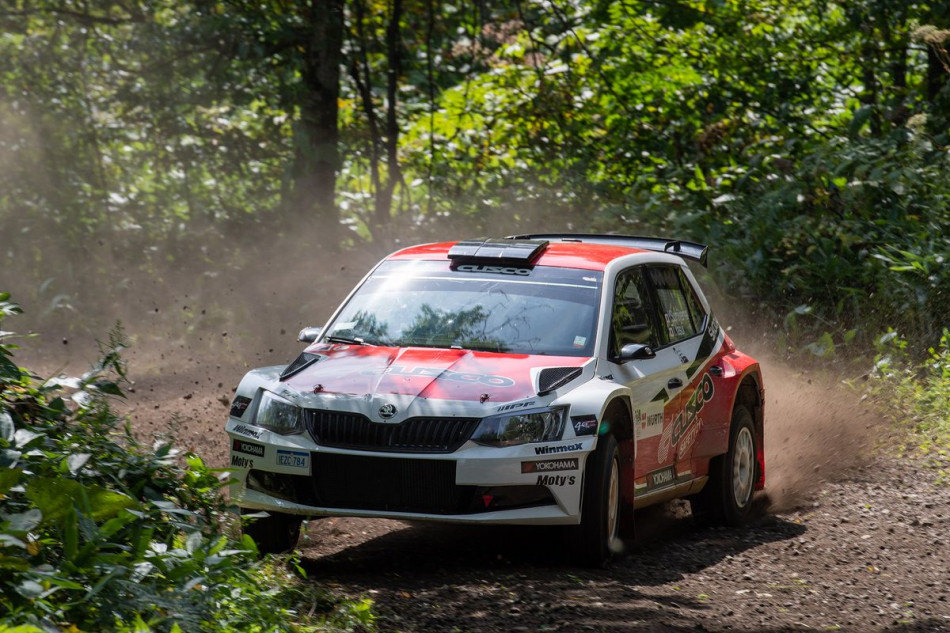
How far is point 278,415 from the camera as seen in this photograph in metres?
6.88

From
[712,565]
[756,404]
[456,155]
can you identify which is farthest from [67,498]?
[456,155]

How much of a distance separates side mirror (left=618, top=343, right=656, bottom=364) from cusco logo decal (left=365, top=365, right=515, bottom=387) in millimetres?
904

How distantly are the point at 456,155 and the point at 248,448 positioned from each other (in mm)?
12429

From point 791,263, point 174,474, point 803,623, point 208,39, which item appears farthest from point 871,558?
point 208,39

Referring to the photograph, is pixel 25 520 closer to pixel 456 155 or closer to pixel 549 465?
pixel 549 465

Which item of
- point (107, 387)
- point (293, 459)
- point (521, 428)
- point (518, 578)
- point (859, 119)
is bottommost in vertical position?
point (518, 578)

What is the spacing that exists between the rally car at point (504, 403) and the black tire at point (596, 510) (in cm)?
1

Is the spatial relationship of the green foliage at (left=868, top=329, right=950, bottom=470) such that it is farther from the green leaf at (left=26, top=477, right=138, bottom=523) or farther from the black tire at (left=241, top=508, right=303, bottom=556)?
the green leaf at (left=26, top=477, right=138, bottom=523)

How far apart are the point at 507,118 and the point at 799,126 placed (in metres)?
4.17

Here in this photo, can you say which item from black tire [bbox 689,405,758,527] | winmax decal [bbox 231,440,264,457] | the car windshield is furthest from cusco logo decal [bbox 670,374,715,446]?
winmax decal [bbox 231,440,264,457]

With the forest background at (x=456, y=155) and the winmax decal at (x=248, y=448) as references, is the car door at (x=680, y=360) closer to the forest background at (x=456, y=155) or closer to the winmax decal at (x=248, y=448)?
the winmax decal at (x=248, y=448)

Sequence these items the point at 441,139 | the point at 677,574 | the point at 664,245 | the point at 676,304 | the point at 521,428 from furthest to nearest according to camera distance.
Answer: the point at 441,139
the point at 664,245
the point at 676,304
the point at 677,574
the point at 521,428

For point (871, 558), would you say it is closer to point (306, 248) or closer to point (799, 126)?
point (799, 126)

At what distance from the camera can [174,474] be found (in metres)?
5.51
